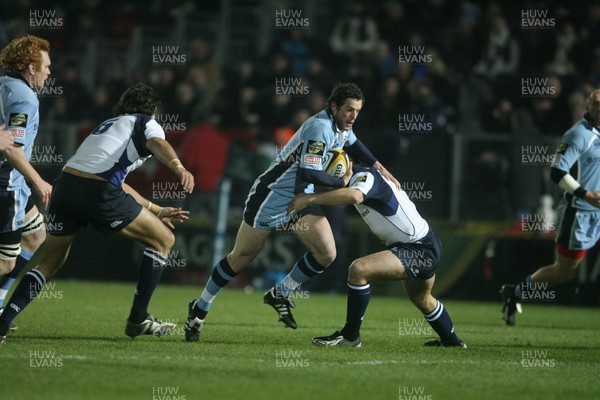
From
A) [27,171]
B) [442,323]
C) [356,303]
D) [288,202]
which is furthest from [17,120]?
[442,323]

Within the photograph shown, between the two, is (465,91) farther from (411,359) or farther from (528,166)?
(411,359)

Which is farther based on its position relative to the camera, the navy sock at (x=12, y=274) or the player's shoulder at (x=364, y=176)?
the navy sock at (x=12, y=274)

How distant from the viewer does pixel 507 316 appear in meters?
→ 11.7

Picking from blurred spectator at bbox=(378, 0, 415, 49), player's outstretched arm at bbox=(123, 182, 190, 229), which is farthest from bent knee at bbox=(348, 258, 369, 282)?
blurred spectator at bbox=(378, 0, 415, 49)

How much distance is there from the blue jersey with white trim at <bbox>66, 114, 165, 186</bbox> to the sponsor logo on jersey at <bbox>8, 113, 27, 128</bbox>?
0.54m

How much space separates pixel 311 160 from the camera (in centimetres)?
912

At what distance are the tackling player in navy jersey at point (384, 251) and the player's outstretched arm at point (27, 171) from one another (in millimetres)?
2193

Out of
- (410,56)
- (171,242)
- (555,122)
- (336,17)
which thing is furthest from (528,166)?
(171,242)

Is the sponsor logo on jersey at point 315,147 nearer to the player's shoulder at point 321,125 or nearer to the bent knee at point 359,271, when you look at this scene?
the player's shoulder at point 321,125

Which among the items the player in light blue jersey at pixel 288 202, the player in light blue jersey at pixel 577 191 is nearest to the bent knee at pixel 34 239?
the player in light blue jersey at pixel 288 202

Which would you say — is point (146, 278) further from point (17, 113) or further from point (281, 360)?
point (17, 113)

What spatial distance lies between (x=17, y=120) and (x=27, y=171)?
0.59m

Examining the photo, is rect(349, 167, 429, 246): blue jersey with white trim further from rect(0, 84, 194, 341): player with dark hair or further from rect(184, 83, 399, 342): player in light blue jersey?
rect(0, 84, 194, 341): player with dark hair

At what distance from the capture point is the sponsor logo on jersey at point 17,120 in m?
8.16
